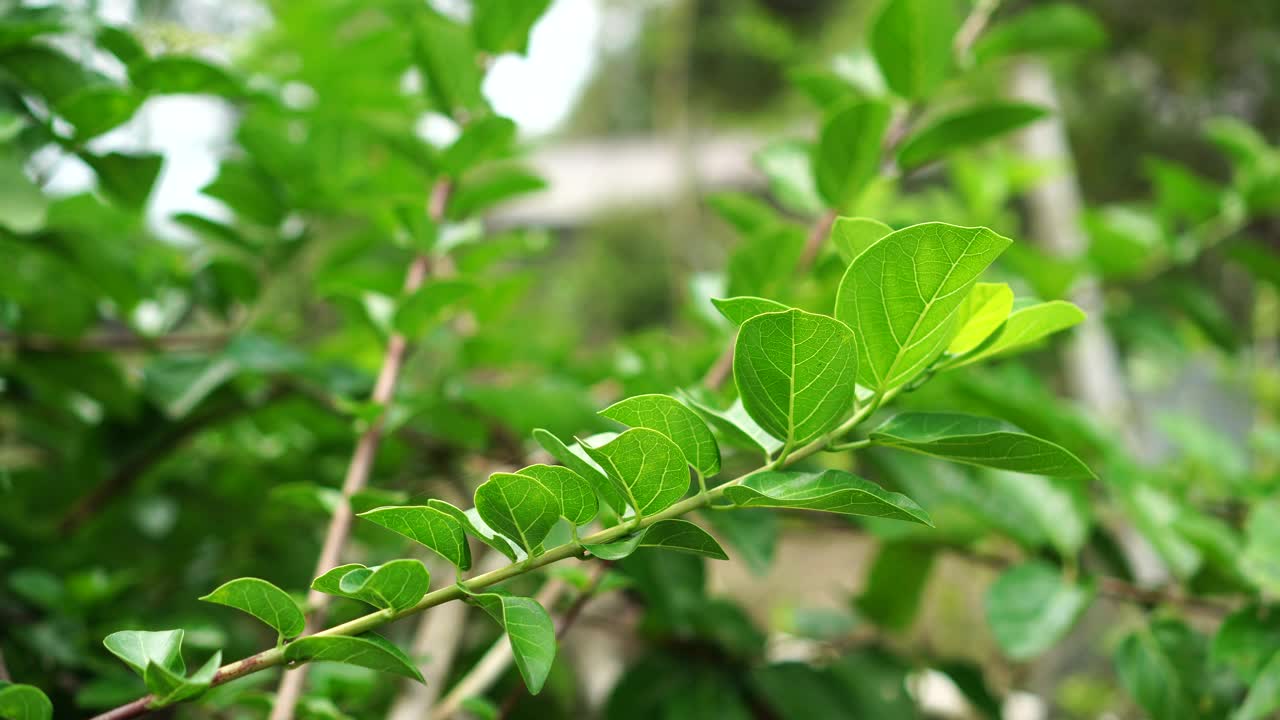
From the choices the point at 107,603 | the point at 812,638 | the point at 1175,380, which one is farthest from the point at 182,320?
the point at 1175,380

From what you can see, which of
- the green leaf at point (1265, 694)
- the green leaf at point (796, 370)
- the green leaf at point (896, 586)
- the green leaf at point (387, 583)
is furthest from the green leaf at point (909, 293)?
the green leaf at point (896, 586)

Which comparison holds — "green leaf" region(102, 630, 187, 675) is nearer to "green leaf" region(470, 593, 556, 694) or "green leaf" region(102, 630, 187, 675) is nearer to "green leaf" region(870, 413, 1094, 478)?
"green leaf" region(470, 593, 556, 694)

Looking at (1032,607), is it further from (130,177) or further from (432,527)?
(130,177)

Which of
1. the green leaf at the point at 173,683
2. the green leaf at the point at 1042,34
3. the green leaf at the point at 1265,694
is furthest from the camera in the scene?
the green leaf at the point at 1042,34

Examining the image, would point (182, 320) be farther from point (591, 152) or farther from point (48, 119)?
point (591, 152)

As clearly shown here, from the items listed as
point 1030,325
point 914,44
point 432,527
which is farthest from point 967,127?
point 432,527

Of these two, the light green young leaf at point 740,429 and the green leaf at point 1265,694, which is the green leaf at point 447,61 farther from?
the green leaf at point 1265,694
